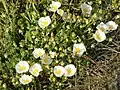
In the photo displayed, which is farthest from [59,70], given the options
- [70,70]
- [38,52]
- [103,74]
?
[103,74]

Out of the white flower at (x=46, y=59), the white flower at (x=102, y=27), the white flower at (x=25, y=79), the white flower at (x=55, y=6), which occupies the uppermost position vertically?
the white flower at (x=55, y=6)

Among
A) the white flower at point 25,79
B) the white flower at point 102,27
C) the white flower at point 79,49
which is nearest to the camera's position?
the white flower at point 25,79

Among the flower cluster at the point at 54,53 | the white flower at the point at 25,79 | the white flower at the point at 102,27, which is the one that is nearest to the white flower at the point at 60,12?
the flower cluster at the point at 54,53

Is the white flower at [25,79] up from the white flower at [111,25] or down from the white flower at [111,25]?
down

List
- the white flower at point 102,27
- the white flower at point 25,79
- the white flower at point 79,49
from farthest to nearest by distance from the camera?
1. the white flower at point 102,27
2. the white flower at point 79,49
3. the white flower at point 25,79

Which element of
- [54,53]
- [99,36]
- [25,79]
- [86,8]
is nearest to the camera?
[25,79]

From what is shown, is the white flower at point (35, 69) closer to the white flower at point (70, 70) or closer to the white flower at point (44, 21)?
the white flower at point (70, 70)

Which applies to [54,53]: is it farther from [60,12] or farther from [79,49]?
[60,12]

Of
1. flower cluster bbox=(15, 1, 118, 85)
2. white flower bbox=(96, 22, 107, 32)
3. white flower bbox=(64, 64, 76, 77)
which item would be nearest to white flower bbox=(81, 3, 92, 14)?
flower cluster bbox=(15, 1, 118, 85)

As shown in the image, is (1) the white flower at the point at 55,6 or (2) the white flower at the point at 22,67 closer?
(2) the white flower at the point at 22,67
